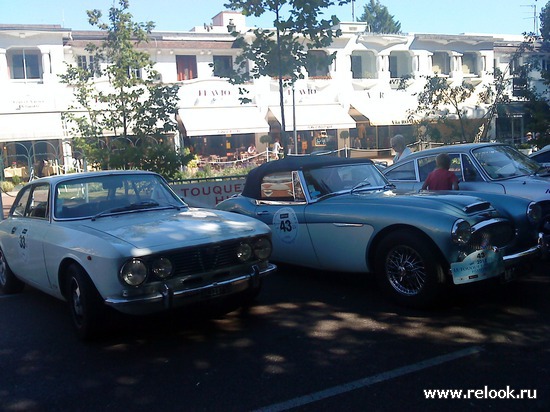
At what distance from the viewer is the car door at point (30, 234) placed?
5.89 meters

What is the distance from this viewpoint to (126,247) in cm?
472

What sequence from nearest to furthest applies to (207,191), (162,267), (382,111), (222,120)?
(162,267) → (207,191) → (222,120) → (382,111)

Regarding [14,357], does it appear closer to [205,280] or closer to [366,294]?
[205,280]

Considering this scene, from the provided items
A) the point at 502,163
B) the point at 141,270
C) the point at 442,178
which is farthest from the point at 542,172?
the point at 141,270

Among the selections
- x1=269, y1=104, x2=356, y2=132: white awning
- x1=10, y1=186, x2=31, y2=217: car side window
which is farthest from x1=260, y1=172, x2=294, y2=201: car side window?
x1=269, y1=104, x2=356, y2=132: white awning

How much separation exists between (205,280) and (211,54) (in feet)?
86.4

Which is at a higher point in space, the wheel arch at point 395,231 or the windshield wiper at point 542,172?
the windshield wiper at point 542,172

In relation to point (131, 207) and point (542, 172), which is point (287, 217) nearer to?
point (131, 207)

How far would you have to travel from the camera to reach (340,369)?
432 cm

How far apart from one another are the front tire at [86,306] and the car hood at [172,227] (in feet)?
1.43

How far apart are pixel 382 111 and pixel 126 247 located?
28702 millimetres

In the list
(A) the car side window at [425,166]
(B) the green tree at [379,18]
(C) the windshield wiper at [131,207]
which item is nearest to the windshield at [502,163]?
(A) the car side window at [425,166]

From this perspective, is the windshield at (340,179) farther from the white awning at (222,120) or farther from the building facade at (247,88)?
the white awning at (222,120)

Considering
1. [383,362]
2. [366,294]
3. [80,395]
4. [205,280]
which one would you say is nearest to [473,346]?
[383,362]
